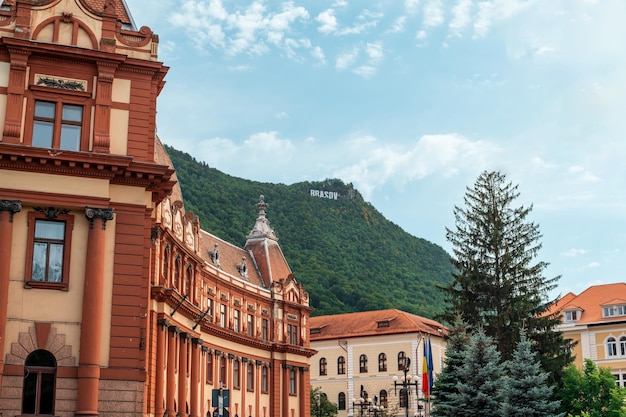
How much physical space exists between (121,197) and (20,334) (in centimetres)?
601

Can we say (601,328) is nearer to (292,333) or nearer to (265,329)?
(292,333)

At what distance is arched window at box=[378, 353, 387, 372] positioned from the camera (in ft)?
294

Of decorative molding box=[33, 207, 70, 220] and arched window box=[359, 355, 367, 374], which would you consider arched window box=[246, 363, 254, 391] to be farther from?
decorative molding box=[33, 207, 70, 220]

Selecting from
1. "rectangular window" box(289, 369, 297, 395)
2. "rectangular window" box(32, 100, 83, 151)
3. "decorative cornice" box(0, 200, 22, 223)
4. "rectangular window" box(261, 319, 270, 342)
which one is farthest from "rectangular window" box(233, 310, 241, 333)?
"decorative cornice" box(0, 200, 22, 223)

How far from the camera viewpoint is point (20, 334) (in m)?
29.4

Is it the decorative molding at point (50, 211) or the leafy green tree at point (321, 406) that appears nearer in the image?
the decorative molding at point (50, 211)

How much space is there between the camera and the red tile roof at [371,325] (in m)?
89.8

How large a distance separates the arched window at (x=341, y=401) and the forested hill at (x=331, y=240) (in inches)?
777

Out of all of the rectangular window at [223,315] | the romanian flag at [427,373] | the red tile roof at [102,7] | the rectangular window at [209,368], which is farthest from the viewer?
the rectangular window at [223,315]

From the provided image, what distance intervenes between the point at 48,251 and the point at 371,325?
6454 centimetres

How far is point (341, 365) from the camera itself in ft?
305

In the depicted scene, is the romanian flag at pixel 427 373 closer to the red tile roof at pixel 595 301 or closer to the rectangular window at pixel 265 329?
the rectangular window at pixel 265 329

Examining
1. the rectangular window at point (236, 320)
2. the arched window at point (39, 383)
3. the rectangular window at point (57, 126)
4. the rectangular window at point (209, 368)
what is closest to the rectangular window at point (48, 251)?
the arched window at point (39, 383)

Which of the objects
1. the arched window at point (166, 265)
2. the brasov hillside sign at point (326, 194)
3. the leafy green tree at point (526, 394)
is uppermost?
the brasov hillside sign at point (326, 194)
